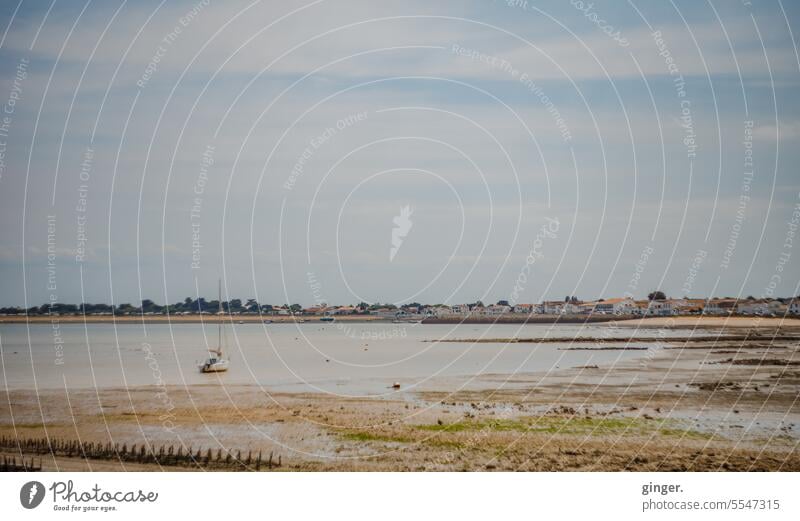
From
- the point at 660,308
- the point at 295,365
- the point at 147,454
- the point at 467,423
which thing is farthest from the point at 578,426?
the point at 660,308

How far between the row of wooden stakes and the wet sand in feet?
1.71

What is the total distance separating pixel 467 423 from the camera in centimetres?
3444

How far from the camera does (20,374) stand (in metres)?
57.8

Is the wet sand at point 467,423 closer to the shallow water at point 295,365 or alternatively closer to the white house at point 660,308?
the shallow water at point 295,365

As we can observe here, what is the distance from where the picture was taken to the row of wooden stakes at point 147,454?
2806 cm

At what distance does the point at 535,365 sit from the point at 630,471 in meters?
39.7

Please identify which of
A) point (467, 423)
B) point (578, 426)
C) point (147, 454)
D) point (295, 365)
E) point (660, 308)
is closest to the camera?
point (147, 454)

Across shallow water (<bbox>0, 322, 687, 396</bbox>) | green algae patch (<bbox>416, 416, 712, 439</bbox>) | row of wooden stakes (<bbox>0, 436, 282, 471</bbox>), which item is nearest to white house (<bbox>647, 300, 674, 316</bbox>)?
shallow water (<bbox>0, 322, 687, 396</bbox>)

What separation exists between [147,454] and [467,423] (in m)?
12.4

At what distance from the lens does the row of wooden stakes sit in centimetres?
2806

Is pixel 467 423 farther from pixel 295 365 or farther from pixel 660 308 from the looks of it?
pixel 660 308

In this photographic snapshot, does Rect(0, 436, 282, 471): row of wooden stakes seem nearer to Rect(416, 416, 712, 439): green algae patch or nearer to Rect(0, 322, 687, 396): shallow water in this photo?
Rect(416, 416, 712, 439): green algae patch

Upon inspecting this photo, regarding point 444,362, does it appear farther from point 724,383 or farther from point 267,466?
point 267,466

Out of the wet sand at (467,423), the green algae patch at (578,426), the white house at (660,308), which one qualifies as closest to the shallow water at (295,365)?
the wet sand at (467,423)
